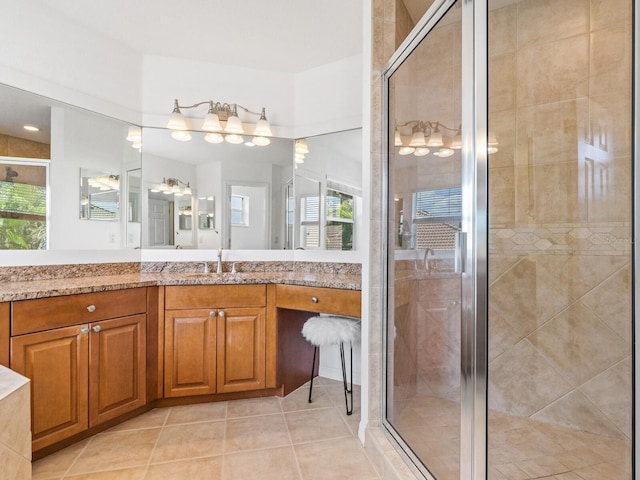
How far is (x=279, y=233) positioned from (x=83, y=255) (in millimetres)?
1320

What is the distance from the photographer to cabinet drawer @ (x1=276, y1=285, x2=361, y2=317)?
2006 millimetres

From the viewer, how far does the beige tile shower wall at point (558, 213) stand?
1215 millimetres

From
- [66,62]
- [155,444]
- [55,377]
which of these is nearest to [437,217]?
[155,444]

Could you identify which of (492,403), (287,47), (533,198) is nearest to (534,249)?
(533,198)

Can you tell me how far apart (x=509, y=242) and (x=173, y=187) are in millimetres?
2244

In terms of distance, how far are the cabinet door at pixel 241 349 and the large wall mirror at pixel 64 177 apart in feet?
3.21

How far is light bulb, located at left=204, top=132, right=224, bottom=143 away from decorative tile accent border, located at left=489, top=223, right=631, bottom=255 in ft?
6.92

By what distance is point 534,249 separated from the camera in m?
1.61

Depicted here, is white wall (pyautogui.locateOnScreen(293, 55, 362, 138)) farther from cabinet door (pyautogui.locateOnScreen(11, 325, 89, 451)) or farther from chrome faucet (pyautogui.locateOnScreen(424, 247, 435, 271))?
cabinet door (pyautogui.locateOnScreen(11, 325, 89, 451))

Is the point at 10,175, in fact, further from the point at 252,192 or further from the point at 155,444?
the point at 155,444

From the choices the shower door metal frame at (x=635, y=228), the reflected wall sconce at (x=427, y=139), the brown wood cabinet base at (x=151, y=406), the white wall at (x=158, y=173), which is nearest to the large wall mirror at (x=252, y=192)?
the white wall at (x=158, y=173)

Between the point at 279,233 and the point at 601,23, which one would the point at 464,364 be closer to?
the point at 601,23

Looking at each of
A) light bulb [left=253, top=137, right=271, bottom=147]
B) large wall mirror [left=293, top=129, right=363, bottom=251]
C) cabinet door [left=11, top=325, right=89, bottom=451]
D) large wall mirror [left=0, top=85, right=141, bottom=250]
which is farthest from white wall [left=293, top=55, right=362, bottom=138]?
cabinet door [left=11, top=325, right=89, bottom=451]

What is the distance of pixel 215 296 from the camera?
2158 millimetres
